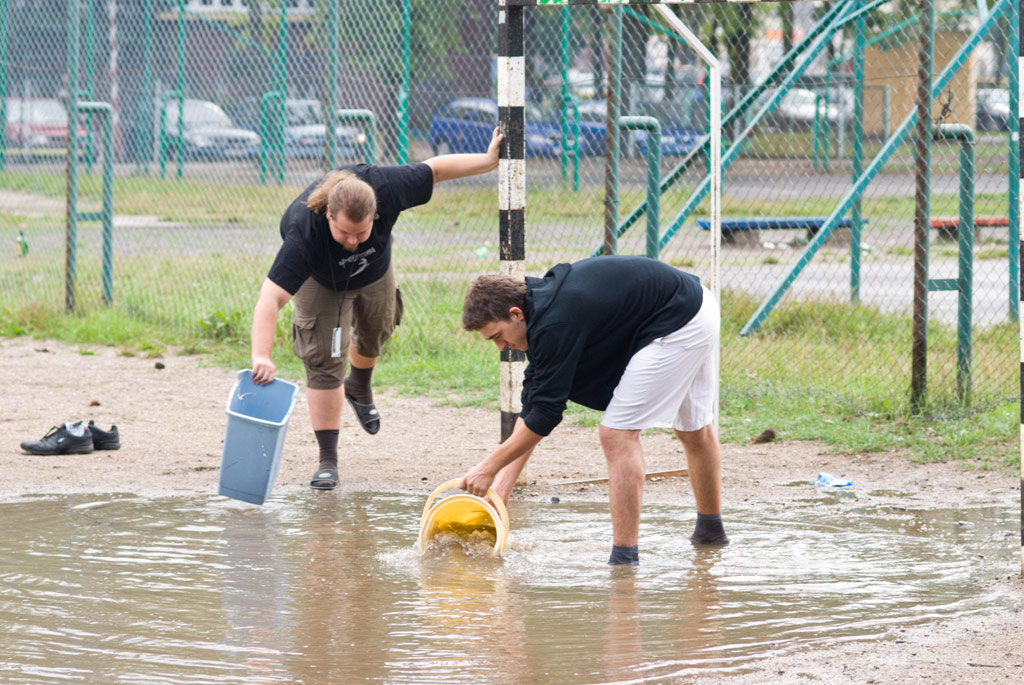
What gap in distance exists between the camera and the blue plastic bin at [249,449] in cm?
542

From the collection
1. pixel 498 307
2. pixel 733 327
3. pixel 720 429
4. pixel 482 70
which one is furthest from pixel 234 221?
pixel 498 307

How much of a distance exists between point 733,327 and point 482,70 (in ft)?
11.7

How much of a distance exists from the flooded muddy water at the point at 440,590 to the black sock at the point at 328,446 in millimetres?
374

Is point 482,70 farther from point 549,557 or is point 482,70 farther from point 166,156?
point 549,557

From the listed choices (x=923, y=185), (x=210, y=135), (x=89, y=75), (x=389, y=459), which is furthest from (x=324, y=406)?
(x=89, y=75)

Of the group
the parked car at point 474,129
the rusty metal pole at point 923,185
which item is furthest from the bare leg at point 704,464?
the parked car at point 474,129

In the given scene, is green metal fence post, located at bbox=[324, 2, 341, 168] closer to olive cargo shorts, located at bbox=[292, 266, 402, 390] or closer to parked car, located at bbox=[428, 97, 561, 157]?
parked car, located at bbox=[428, 97, 561, 157]

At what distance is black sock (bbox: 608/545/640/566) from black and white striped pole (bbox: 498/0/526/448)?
1.49 m

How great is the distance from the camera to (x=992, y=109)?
1405cm

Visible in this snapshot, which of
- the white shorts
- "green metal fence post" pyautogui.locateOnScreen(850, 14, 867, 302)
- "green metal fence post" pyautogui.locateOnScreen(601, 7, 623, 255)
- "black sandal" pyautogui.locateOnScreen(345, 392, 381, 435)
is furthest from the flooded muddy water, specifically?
"green metal fence post" pyautogui.locateOnScreen(850, 14, 867, 302)

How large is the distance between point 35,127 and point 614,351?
30.7 ft

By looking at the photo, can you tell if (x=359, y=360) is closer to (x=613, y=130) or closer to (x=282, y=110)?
(x=613, y=130)

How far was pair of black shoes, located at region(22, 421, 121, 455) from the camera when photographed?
22.8ft

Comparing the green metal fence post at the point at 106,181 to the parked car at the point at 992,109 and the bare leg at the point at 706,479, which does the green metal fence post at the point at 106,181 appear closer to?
the bare leg at the point at 706,479
